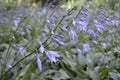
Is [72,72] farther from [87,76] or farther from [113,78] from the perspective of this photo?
[113,78]

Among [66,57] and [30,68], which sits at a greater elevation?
[30,68]

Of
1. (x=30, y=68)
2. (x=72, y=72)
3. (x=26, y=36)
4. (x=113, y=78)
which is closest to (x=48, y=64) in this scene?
(x=72, y=72)

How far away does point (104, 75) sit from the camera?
361 centimetres

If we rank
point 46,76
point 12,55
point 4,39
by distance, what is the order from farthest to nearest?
1. point 4,39
2. point 12,55
3. point 46,76

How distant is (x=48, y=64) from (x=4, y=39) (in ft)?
3.53

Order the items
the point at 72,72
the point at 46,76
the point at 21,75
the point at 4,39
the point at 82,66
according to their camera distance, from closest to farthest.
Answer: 1. the point at 21,75
2. the point at 46,76
3. the point at 72,72
4. the point at 82,66
5. the point at 4,39

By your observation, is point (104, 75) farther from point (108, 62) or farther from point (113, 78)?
point (108, 62)

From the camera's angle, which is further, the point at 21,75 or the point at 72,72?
the point at 72,72

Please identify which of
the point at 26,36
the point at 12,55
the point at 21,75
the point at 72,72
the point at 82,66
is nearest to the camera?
the point at 21,75

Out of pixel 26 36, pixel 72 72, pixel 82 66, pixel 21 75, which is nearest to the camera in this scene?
pixel 21 75

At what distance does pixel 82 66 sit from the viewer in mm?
3910

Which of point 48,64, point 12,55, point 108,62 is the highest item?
point 12,55

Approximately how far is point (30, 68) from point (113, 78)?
45.0 inches

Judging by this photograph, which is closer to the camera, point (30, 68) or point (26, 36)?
point (30, 68)
